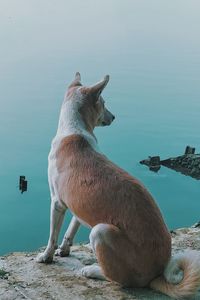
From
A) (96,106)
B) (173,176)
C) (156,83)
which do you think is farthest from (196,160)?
(96,106)

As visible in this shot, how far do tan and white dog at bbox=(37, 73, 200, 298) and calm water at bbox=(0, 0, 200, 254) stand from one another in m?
5.48

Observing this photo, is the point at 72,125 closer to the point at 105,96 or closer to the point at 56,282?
the point at 56,282

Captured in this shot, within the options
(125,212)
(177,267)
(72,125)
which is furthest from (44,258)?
(177,267)

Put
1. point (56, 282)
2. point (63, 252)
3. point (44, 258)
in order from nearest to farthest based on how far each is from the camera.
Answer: point (56, 282)
point (44, 258)
point (63, 252)

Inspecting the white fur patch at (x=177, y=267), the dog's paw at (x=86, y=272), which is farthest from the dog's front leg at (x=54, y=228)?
the white fur patch at (x=177, y=267)

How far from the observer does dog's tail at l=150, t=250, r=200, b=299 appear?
497 cm

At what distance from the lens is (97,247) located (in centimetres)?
519

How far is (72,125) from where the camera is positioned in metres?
6.27

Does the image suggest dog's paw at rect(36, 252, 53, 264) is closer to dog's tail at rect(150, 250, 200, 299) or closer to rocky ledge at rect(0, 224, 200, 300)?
rocky ledge at rect(0, 224, 200, 300)

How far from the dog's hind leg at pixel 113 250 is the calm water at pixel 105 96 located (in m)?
5.83

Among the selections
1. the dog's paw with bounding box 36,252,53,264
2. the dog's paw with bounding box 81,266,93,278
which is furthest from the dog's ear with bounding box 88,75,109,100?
the dog's paw with bounding box 81,266,93,278

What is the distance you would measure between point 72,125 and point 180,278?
6.85 ft

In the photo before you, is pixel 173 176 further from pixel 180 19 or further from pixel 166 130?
pixel 180 19

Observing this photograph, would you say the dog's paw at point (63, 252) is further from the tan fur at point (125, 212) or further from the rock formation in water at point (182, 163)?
the rock formation in water at point (182, 163)
